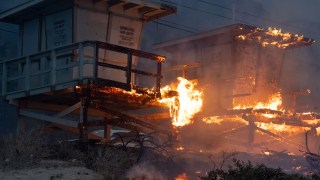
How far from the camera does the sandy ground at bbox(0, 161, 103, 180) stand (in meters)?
8.89

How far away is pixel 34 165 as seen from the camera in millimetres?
10375

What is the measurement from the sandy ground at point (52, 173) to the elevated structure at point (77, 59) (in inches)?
79.9

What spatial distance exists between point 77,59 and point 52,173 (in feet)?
15.5

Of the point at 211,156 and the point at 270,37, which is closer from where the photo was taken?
the point at 211,156

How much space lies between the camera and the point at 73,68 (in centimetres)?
1324

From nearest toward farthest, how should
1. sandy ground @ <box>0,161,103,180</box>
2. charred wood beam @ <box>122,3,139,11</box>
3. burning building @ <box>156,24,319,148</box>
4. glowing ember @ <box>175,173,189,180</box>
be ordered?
sandy ground @ <box>0,161,103,180</box> → glowing ember @ <box>175,173,189,180</box> → charred wood beam @ <box>122,3,139,11</box> → burning building @ <box>156,24,319,148</box>

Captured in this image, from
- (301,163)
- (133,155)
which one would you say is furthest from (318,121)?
(133,155)

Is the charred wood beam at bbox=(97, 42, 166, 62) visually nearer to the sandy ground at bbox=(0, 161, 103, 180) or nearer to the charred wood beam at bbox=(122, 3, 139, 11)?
the charred wood beam at bbox=(122, 3, 139, 11)

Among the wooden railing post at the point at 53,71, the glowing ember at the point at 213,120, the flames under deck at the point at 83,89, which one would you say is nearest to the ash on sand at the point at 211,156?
the glowing ember at the point at 213,120

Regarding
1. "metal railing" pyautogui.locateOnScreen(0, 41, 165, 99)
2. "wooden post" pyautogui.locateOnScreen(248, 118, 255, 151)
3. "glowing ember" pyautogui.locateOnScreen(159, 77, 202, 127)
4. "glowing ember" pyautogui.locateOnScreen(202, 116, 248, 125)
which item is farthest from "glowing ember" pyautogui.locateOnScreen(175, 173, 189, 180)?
"glowing ember" pyautogui.locateOnScreen(202, 116, 248, 125)

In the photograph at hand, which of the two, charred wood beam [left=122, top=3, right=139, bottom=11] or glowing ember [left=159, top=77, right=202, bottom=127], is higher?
charred wood beam [left=122, top=3, right=139, bottom=11]

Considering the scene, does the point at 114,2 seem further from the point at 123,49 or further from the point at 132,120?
the point at 132,120

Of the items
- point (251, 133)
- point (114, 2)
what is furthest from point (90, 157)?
point (251, 133)

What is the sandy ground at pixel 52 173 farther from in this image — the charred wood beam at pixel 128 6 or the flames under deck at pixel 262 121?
the flames under deck at pixel 262 121
